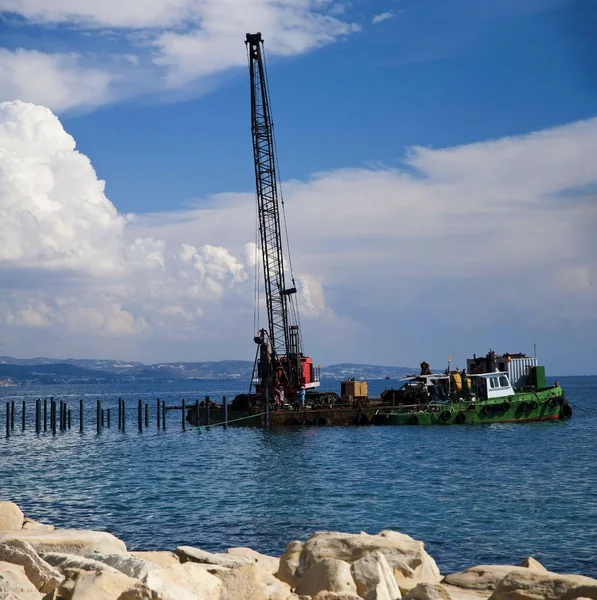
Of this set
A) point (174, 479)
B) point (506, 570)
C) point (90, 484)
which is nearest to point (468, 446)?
point (174, 479)

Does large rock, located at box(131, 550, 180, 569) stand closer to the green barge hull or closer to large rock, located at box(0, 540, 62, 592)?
large rock, located at box(0, 540, 62, 592)

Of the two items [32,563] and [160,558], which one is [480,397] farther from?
[32,563]

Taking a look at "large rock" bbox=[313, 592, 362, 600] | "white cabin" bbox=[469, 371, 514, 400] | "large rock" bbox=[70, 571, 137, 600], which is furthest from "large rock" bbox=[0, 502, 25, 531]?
"white cabin" bbox=[469, 371, 514, 400]

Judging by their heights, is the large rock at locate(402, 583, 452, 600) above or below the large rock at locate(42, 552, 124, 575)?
below

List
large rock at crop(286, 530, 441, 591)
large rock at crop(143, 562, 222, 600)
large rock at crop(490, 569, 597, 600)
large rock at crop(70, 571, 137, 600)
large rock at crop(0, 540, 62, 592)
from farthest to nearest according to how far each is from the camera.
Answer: large rock at crop(286, 530, 441, 591) → large rock at crop(0, 540, 62, 592) → large rock at crop(490, 569, 597, 600) → large rock at crop(143, 562, 222, 600) → large rock at crop(70, 571, 137, 600)

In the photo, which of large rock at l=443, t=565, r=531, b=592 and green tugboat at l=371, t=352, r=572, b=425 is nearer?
large rock at l=443, t=565, r=531, b=592

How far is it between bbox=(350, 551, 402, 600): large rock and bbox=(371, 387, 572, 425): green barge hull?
44.4m

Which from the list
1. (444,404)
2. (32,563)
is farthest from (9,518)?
(444,404)

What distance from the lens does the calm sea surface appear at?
871 inches

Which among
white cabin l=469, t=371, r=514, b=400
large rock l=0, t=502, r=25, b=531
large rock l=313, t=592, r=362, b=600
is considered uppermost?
white cabin l=469, t=371, r=514, b=400

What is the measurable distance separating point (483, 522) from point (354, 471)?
13.2 m

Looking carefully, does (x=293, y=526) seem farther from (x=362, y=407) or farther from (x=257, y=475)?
(x=362, y=407)

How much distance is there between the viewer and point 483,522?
78.4ft

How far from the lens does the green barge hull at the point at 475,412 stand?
56.0 m
